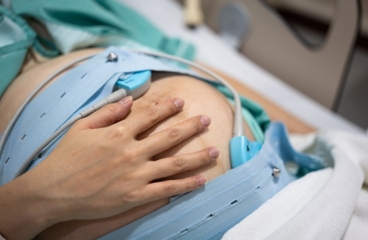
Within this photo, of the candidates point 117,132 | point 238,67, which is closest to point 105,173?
point 117,132

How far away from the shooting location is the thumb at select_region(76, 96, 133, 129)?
1.72 feet

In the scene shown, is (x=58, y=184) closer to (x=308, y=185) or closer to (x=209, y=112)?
(x=209, y=112)

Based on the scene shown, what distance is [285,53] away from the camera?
1.13 m

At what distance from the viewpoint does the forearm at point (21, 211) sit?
498 millimetres

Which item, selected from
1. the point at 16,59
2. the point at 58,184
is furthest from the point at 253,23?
the point at 58,184

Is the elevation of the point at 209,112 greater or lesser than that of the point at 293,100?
greater

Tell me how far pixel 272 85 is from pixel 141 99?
0.59 meters

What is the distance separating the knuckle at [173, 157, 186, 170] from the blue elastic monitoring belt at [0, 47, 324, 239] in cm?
5

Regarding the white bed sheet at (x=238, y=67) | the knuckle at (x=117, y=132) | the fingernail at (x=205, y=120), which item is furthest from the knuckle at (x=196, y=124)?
the white bed sheet at (x=238, y=67)

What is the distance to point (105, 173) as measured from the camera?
49cm

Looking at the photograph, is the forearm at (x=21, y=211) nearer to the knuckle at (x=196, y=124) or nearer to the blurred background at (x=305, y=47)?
the knuckle at (x=196, y=124)

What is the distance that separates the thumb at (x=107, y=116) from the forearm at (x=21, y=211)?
0.12 m

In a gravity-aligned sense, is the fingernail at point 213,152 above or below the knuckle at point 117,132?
below

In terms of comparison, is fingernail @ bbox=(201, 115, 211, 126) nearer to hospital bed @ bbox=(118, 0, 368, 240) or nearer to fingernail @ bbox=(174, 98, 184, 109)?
fingernail @ bbox=(174, 98, 184, 109)
